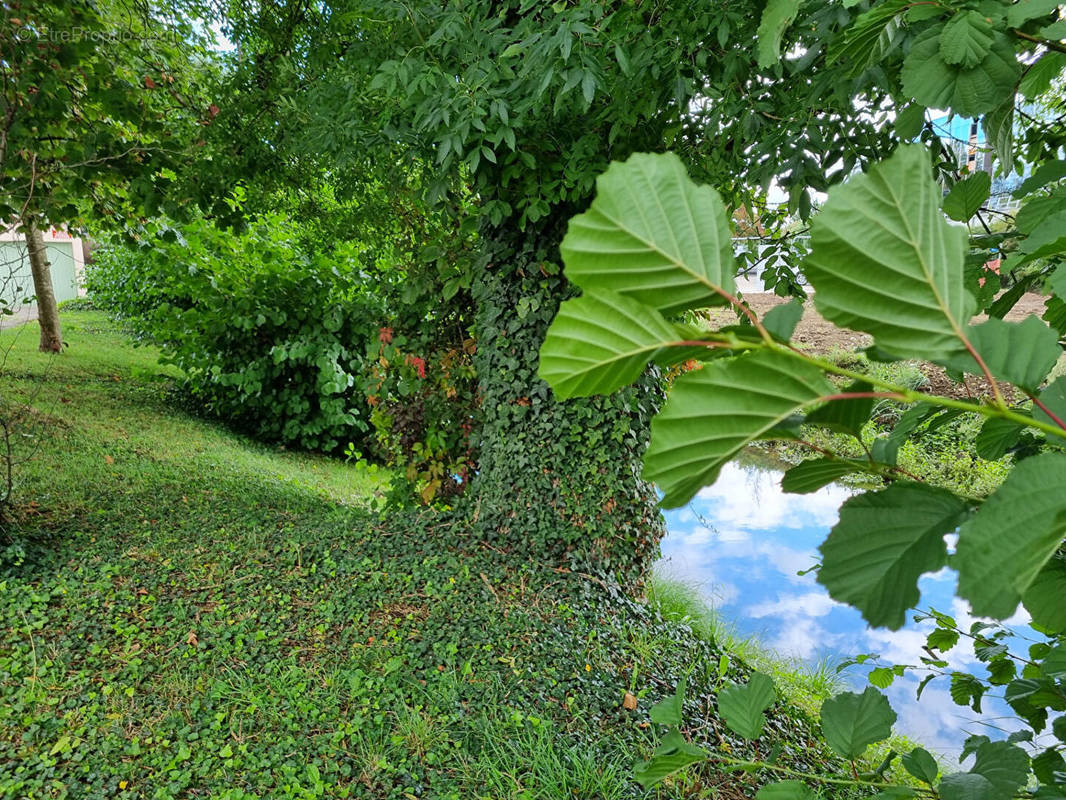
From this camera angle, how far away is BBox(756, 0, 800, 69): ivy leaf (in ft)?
2.56

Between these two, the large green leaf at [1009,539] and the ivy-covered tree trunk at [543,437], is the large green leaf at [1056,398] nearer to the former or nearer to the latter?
the large green leaf at [1009,539]

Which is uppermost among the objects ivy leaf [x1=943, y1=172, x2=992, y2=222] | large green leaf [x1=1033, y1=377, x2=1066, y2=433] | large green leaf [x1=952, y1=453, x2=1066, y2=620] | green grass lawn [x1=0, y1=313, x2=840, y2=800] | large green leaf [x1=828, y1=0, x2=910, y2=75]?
large green leaf [x1=828, y1=0, x2=910, y2=75]

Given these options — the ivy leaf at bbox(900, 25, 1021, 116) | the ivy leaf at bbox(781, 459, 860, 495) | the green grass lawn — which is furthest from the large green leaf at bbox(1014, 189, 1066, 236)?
the green grass lawn

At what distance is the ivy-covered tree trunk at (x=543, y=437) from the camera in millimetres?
3635

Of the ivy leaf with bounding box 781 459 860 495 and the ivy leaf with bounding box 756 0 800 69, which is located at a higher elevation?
the ivy leaf with bounding box 756 0 800 69

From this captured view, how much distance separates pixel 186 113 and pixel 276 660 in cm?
409

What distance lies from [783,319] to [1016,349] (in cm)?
13

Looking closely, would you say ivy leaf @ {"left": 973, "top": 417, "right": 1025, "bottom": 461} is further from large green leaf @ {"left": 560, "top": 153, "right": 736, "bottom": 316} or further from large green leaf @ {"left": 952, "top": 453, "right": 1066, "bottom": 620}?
large green leaf @ {"left": 560, "top": 153, "right": 736, "bottom": 316}

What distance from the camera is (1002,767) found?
27.4 inches

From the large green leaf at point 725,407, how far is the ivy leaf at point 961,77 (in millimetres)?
457

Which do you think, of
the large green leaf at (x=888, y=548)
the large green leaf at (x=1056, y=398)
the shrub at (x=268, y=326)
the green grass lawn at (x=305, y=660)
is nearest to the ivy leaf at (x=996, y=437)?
the large green leaf at (x=1056, y=398)

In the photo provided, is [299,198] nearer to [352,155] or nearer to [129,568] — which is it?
[352,155]

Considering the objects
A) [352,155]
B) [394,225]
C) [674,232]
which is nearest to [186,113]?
[394,225]

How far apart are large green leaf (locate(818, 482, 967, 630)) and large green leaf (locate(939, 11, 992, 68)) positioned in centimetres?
44
